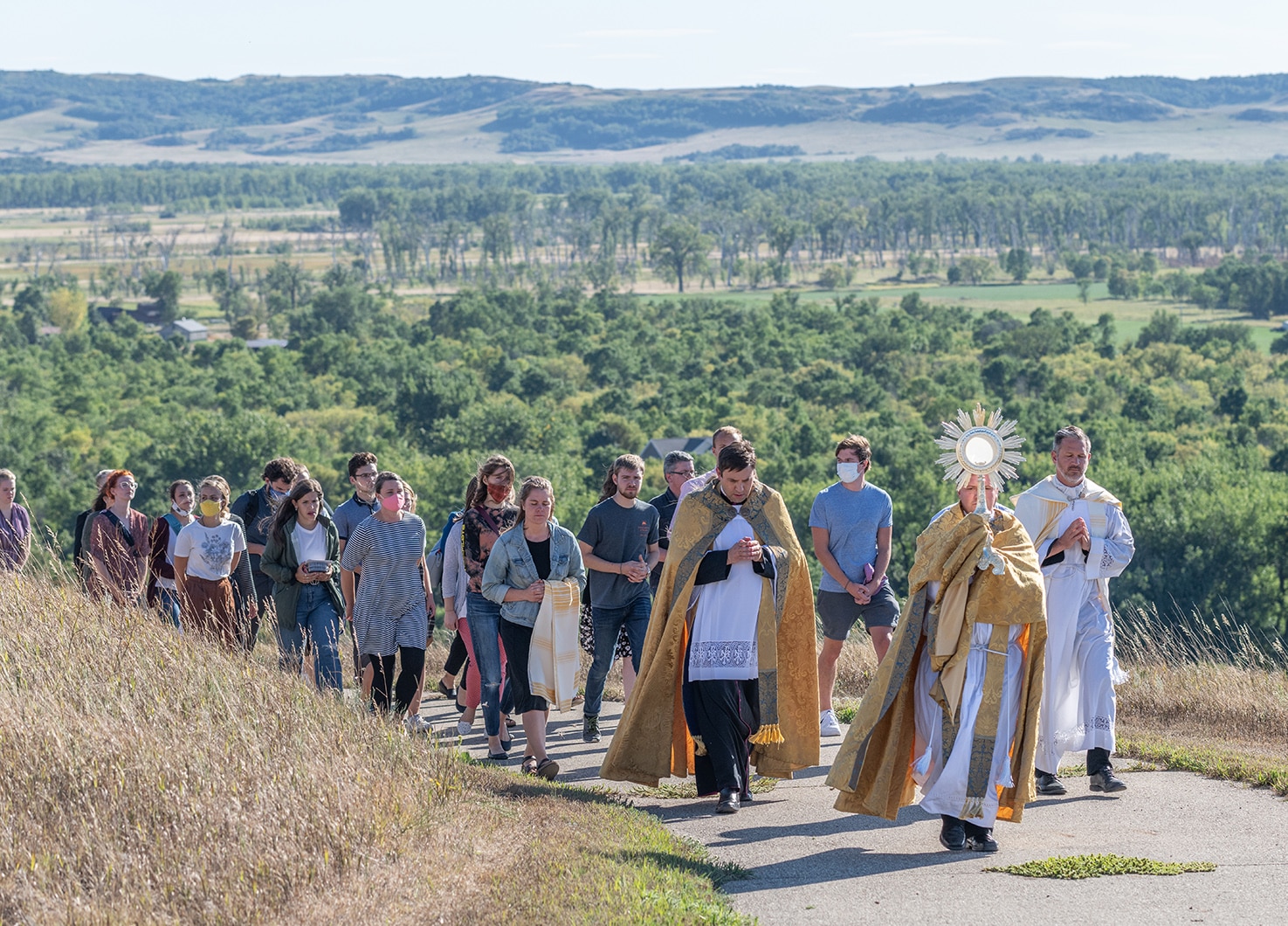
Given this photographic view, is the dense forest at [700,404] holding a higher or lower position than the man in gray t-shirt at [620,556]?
lower

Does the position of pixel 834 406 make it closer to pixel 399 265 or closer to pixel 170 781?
pixel 170 781

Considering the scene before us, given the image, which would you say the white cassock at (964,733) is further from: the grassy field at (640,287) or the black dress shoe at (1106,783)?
the grassy field at (640,287)

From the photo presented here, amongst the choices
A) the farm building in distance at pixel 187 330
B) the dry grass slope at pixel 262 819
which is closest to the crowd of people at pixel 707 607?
the dry grass slope at pixel 262 819

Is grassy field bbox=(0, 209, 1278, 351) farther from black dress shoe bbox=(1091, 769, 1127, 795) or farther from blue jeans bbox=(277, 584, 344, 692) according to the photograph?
blue jeans bbox=(277, 584, 344, 692)

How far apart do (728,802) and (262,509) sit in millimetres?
3909

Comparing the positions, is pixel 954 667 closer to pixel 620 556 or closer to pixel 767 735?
pixel 767 735

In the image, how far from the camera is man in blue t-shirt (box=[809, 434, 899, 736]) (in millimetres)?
8484

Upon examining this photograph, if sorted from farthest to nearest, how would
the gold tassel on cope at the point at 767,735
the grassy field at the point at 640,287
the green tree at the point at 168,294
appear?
the green tree at the point at 168,294 → the grassy field at the point at 640,287 → the gold tassel on cope at the point at 767,735

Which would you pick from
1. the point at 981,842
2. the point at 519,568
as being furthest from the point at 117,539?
the point at 981,842

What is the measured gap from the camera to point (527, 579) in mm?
7637

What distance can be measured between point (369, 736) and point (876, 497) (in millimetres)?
3296

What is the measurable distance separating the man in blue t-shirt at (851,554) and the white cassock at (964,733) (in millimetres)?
1971

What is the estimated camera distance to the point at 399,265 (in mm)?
163375

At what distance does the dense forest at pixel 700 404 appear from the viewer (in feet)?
137
